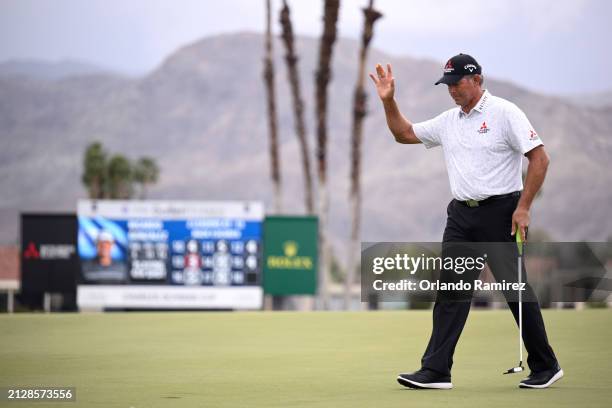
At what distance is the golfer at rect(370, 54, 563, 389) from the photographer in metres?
8.17

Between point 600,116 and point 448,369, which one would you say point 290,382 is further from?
point 600,116

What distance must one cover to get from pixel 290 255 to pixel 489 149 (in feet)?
69.0

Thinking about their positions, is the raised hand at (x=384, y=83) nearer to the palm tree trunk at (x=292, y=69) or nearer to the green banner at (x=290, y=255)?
the green banner at (x=290, y=255)

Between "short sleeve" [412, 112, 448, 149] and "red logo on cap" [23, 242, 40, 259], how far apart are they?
2196cm

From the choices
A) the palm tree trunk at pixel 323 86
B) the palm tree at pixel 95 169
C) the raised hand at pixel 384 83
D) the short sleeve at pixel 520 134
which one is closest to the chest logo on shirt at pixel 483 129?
the short sleeve at pixel 520 134

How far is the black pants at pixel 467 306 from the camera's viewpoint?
8227 millimetres

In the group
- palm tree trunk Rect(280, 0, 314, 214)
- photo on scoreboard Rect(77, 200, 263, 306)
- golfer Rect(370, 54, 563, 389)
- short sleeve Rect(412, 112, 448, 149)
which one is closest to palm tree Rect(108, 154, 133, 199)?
palm tree trunk Rect(280, 0, 314, 214)

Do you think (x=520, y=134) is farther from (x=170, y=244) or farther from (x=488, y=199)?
(x=170, y=244)

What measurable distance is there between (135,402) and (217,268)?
2042cm

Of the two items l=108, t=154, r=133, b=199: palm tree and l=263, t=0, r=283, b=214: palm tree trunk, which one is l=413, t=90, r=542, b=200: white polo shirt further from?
l=108, t=154, r=133, b=199: palm tree

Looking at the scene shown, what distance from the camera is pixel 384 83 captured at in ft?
28.7

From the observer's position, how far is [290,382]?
8.83 meters

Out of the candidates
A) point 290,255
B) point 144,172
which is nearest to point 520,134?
point 290,255

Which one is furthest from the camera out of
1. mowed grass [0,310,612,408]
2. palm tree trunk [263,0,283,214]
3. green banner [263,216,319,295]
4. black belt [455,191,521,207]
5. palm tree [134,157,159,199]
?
palm tree [134,157,159,199]
